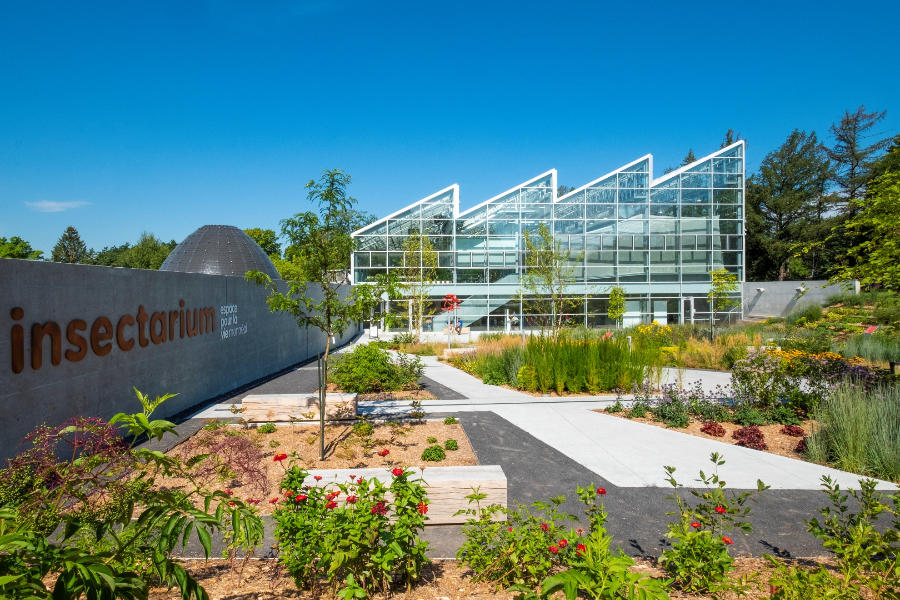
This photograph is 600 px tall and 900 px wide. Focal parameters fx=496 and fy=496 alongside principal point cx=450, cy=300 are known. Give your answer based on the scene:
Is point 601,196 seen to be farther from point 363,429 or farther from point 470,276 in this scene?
point 363,429

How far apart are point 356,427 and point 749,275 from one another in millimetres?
47383

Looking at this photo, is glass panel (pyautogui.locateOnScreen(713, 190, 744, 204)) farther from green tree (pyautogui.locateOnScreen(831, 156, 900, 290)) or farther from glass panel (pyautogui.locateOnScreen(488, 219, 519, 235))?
green tree (pyautogui.locateOnScreen(831, 156, 900, 290))

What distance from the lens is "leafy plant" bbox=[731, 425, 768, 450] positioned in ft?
21.4

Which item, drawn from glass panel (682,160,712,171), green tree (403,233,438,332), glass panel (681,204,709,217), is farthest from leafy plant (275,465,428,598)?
glass panel (682,160,712,171)

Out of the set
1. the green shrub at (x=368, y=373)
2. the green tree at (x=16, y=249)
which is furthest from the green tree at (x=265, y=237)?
the green shrub at (x=368, y=373)

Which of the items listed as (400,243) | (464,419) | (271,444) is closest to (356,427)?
(271,444)

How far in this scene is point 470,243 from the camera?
27.2 meters

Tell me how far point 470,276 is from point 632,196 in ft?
32.4

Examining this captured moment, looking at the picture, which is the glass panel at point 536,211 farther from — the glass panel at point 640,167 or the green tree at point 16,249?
the green tree at point 16,249

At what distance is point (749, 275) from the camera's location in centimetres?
4450

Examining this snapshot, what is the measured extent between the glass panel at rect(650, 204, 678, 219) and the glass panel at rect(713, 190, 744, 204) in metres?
2.27

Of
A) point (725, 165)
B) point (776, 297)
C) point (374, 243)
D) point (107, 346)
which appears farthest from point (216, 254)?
point (776, 297)

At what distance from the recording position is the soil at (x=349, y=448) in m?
4.96

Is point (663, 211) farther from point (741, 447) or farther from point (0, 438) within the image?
point (0, 438)
